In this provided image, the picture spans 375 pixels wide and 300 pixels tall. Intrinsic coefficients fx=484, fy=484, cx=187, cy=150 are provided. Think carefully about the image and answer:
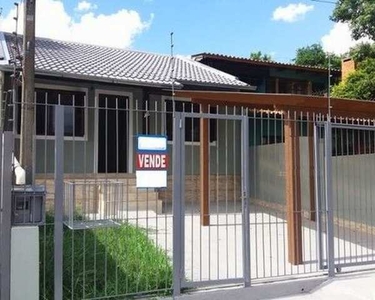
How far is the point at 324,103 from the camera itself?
25.8 feet

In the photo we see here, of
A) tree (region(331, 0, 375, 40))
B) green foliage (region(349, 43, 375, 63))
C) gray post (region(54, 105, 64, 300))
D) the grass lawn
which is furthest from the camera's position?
green foliage (region(349, 43, 375, 63))

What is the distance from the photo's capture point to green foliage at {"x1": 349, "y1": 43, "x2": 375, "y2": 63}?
15.4m

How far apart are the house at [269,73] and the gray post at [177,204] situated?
43.5 feet

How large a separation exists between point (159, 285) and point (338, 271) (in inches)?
106

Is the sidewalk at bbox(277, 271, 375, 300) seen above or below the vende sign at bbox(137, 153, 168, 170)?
below

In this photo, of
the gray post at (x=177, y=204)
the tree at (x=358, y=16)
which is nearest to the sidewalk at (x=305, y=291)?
the gray post at (x=177, y=204)

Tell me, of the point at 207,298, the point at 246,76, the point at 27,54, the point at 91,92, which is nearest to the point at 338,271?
the point at 207,298

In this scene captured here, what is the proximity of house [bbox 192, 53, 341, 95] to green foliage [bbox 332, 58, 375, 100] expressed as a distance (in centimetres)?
264

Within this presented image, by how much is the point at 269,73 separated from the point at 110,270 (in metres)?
14.7

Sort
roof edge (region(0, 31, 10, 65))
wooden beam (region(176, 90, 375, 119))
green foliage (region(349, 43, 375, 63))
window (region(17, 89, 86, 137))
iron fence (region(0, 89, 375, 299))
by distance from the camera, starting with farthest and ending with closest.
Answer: green foliage (region(349, 43, 375, 63)) < window (region(17, 89, 86, 137)) < roof edge (region(0, 31, 10, 65)) < wooden beam (region(176, 90, 375, 119)) < iron fence (region(0, 89, 375, 299))

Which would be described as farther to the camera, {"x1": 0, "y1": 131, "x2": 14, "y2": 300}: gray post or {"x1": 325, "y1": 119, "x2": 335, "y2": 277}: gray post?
{"x1": 325, "y1": 119, "x2": 335, "y2": 277}: gray post

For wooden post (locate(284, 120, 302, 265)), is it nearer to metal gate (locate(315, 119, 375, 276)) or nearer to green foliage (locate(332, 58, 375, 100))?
metal gate (locate(315, 119, 375, 276))

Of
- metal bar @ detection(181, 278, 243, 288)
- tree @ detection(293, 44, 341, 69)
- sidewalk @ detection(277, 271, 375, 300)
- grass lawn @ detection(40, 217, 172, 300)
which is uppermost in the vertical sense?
tree @ detection(293, 44, 341, 69)

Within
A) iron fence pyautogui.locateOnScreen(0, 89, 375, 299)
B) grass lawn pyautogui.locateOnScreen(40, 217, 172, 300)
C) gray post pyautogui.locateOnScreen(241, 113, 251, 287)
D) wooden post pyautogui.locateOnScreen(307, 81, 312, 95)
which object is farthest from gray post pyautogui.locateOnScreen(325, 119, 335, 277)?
wooden post pyautogui.locateOnScreen(307, 81, 312, 95)
